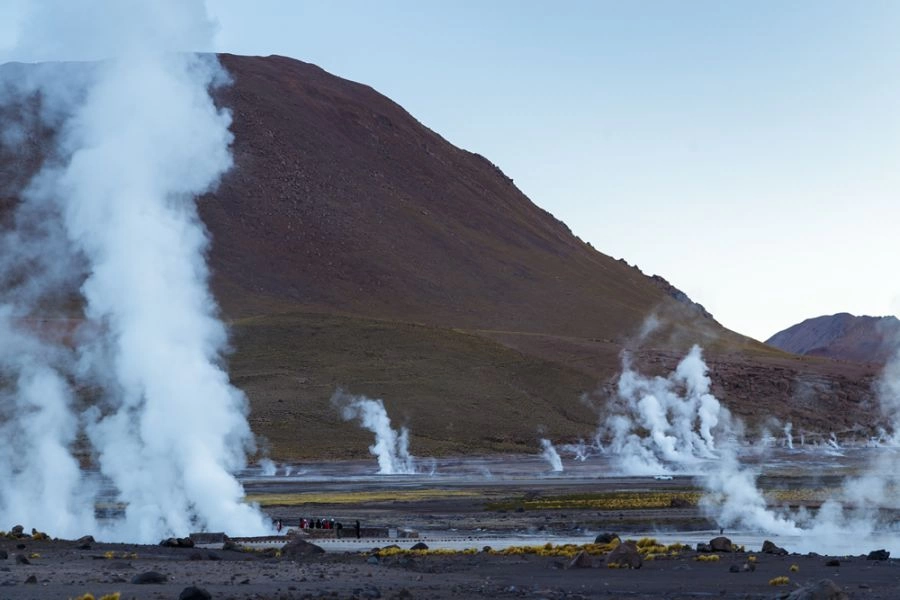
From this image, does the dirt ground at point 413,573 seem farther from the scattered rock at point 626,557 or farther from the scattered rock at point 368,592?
the scattered rock at point 626,557

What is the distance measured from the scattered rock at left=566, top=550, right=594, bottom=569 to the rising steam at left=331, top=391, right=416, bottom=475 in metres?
69.2

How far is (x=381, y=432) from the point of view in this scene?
132625mm

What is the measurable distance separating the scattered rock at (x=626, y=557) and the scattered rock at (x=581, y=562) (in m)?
0.57

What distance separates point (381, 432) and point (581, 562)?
9682cm

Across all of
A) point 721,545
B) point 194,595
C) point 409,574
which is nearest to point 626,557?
point 721,545

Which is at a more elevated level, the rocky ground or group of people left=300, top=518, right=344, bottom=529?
group of people left=300, top=518, right=344, bottom=529

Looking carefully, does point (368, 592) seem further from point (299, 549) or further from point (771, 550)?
point (771, 550)

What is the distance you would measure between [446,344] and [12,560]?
129707 millimetres

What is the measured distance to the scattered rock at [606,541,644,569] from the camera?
119 feet

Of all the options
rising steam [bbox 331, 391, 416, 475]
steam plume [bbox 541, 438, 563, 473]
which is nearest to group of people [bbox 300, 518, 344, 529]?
steam plume [bbox 541, 438, 563, 473]

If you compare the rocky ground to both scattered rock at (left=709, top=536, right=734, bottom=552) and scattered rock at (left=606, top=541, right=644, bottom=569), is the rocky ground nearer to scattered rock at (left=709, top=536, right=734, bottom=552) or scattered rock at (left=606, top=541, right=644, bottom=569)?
scattered rock at (left=606, top=541, right=644, bottom=569)

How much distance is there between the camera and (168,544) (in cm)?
4397

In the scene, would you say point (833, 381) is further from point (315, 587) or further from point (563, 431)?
point (315, 587)

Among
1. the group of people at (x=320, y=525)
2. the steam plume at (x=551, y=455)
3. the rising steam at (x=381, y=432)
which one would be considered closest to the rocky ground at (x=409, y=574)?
the group of people at (x=320, y=525)
